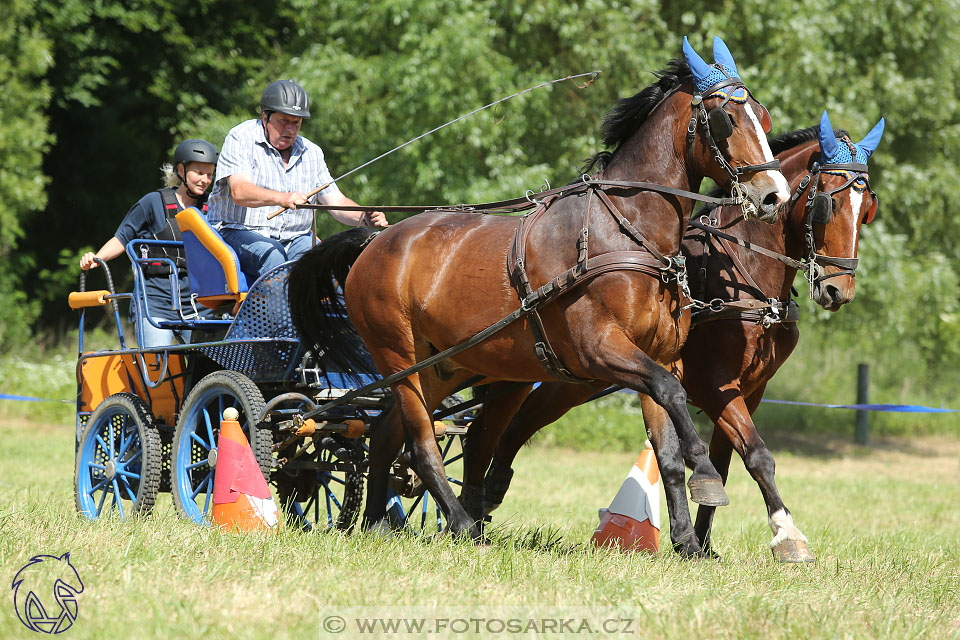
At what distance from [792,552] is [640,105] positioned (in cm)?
218

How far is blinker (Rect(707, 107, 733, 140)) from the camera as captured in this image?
15.9ft

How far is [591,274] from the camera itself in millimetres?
4855

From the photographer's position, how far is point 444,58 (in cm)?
1376

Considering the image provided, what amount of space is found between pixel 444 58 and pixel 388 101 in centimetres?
114

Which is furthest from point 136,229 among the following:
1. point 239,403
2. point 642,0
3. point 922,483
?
point 922,483

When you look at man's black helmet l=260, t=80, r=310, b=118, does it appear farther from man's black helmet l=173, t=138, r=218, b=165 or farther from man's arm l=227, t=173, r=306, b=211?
man's black helmet l=173, t=138, r=218, b=165

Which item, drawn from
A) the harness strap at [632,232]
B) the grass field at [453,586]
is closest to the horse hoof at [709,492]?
the grass field at [453,586]

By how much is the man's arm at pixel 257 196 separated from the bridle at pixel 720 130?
2.15 m

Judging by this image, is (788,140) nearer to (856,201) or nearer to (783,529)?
(856,201)

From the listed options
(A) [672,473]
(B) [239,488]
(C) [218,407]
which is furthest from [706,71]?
(C) [218,407]

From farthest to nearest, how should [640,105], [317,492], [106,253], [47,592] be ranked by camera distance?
[106,253] → [317,492] → [640,105] → [47,592]

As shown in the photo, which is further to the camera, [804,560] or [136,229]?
[136,229]

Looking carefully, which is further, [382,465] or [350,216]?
[350,216]

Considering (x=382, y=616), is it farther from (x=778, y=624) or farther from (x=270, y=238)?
(x=270, y=238)
